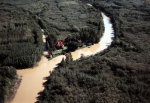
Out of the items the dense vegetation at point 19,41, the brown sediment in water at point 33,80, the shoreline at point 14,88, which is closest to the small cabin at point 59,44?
the dense vegetation at point 19,41

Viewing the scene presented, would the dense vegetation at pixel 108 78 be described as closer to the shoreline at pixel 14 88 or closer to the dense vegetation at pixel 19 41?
the shoreline at pixel 14 88

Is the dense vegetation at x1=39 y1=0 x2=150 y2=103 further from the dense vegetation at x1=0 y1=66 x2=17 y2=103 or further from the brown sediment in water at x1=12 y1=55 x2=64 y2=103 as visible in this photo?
the dense vegetation at x1=0 y1=66 x2=17 y2=103

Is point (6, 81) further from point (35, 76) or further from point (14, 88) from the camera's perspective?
point (35, 76)

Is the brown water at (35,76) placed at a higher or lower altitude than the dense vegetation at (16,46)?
lower

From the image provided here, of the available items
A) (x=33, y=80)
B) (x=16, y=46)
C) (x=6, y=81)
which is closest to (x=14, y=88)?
(x=6, y=81)

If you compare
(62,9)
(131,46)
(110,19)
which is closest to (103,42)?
(131,46)
